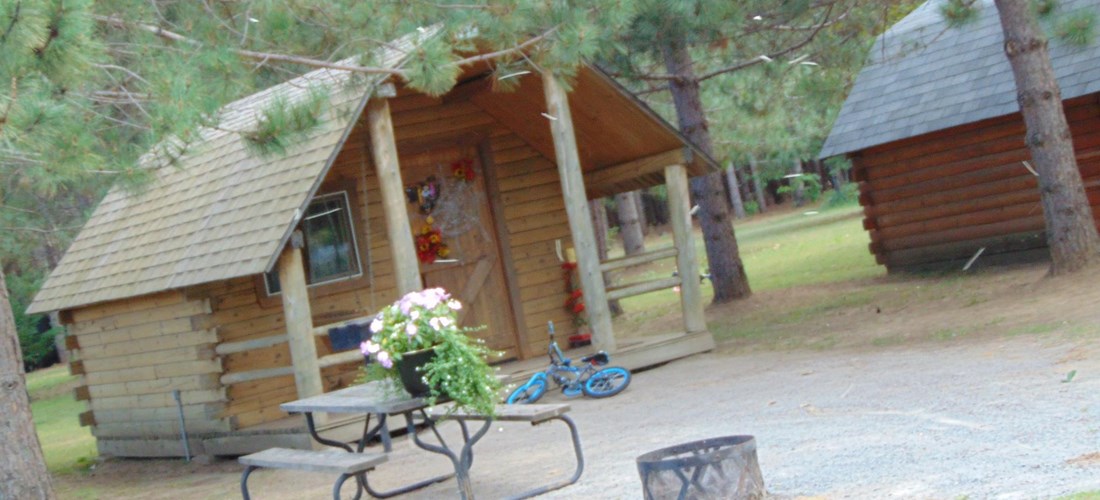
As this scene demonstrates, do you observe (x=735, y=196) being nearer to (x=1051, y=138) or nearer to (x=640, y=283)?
(x=1051, y=138)

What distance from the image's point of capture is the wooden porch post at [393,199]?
1134cm

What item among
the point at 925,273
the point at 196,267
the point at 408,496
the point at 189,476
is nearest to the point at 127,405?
the point at 189,476

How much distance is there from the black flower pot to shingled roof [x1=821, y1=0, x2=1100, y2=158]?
35.6 feet

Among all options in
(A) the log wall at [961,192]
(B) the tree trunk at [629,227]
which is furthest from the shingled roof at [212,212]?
(A) the log wall at [961,192]

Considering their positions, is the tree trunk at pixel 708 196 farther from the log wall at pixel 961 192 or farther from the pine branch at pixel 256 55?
the pine branch at pixel 256 55

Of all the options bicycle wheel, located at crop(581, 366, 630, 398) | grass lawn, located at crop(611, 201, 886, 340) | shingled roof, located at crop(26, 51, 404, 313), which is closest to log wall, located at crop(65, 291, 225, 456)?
shingled roof, located at crop(26, 51, 404, 313)

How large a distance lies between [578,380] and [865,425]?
4.29 meters

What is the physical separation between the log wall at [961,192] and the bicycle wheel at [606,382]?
27.1 ft

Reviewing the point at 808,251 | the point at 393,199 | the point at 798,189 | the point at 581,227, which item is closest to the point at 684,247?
the point at 581,227

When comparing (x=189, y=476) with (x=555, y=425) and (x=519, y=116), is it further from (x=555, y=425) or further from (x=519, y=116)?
(x=519, y=116)

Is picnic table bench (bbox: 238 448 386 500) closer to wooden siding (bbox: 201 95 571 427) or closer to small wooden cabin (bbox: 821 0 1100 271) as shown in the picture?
wooden siding (bbox: 201 95 571 427)

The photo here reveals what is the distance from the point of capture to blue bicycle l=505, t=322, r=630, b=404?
11766 mm

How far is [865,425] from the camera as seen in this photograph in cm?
806

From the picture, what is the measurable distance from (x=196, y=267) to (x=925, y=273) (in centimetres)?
1147
